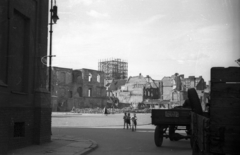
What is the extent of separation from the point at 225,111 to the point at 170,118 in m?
8.60

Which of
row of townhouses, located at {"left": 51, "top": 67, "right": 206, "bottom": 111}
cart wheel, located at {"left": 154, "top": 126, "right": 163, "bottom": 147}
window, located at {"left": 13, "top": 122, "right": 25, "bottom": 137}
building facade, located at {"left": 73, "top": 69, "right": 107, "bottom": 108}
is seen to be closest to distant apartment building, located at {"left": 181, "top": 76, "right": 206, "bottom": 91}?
row of townhouses, located at {"left": 51, "top": 67, "right": 206, "bottom": 111}

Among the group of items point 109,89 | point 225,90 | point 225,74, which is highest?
point 109,89

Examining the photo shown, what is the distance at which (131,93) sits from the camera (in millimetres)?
88188

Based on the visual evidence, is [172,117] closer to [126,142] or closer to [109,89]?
[126,142]

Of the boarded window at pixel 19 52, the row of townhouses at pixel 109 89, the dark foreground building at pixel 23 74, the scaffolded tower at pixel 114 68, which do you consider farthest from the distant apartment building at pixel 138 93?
the boarded window at pixel 19 52

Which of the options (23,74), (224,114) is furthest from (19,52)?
(224,114)

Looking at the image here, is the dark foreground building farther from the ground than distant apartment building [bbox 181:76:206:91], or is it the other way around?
→ distant apartment building [bbox 181:76:206:91]

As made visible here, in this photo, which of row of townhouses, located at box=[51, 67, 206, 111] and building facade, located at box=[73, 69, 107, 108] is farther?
building facade, located at box=[73, 69, 107, 108]

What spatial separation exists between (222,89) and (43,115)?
9858mm

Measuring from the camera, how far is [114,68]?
10838 cm

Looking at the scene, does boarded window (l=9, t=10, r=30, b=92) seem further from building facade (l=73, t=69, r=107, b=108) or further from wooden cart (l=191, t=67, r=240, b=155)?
building facade (l=73, t=69, r=107, b=108)

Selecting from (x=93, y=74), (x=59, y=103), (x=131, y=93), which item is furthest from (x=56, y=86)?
(x=131, y=93)

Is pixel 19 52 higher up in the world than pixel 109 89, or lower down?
lower down

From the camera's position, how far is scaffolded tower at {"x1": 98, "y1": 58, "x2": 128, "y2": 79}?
107938 millimetres
